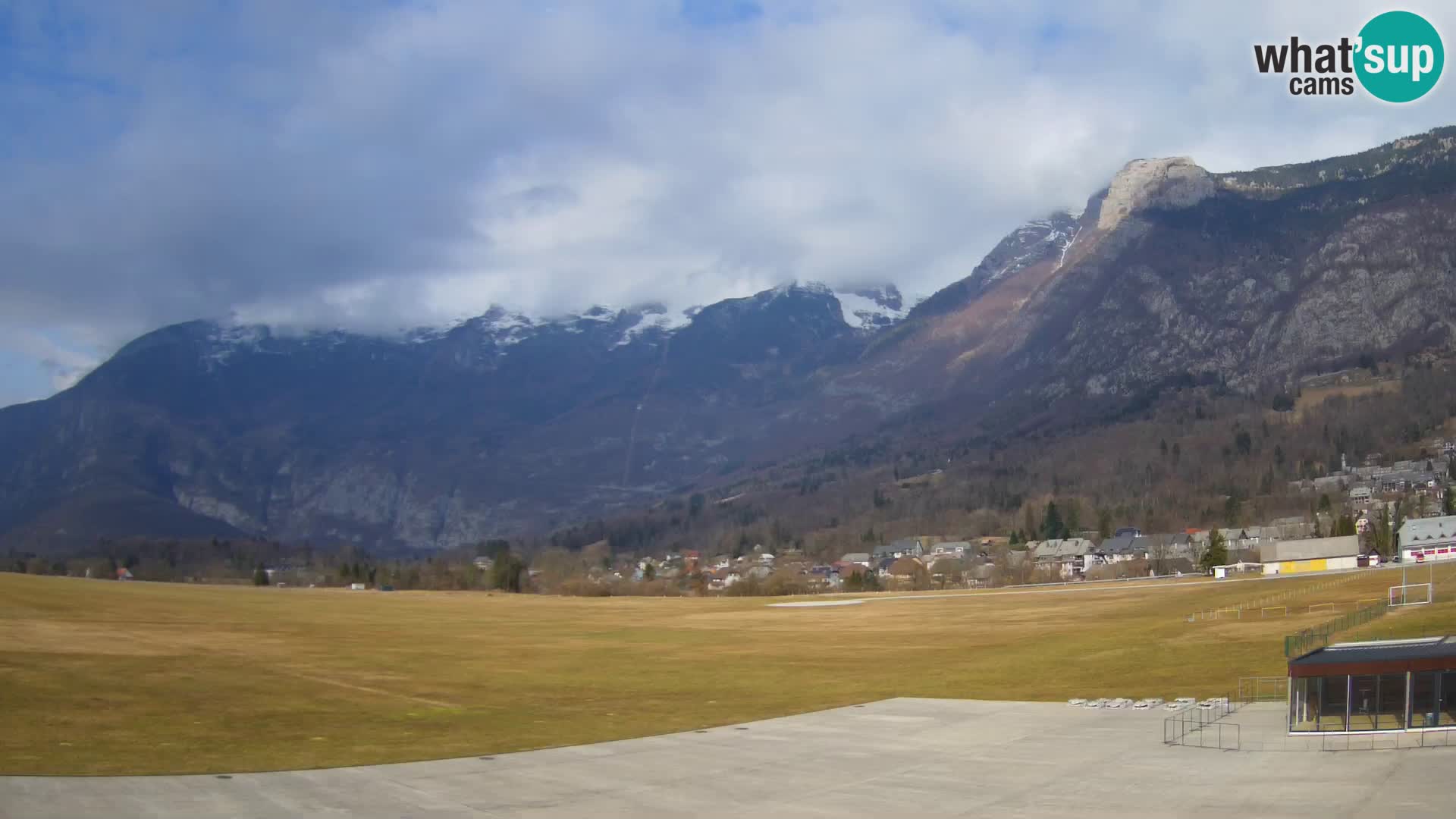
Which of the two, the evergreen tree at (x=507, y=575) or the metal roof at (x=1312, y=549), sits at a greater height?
the metal roof at (x=1312, y=549)

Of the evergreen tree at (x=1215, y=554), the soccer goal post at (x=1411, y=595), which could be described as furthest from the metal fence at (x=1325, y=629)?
the evergreen tree at (x=1215, y=554)

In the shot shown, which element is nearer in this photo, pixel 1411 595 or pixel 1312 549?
Answer: pixel 1411 595

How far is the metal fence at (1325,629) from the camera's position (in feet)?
163

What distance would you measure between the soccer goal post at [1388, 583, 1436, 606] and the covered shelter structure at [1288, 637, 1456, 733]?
32.7 meters

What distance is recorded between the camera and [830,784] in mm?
34594

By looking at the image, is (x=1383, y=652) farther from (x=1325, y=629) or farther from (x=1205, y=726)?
(x=1325, y=629)

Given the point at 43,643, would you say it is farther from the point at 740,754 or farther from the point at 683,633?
the point at 683,633

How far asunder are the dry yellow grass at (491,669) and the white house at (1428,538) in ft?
89.3

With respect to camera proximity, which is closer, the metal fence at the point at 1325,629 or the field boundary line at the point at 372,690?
the field boundary line at the point at 372,690

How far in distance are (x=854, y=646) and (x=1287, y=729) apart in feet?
127

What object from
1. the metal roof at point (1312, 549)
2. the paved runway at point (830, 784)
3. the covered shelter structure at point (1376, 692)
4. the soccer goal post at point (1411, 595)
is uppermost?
the metal roof at point (1312, 549)

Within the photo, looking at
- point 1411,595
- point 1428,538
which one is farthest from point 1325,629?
point 1428,538

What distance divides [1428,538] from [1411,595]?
54470 millimetres

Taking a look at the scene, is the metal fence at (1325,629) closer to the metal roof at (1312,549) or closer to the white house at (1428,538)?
the white house at (1428,538)
